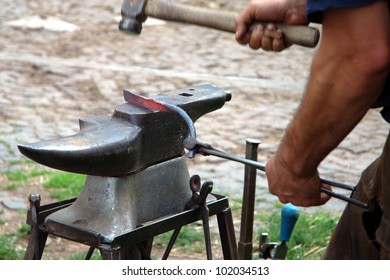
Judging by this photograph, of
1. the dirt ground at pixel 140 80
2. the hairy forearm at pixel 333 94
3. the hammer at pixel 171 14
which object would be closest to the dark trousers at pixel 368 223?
the hairy forearm at pixel 333 94

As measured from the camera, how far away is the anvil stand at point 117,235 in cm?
271

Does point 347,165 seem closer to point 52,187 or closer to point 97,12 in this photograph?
point 52,187

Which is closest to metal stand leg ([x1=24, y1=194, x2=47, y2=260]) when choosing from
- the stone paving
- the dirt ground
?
the dirt ground

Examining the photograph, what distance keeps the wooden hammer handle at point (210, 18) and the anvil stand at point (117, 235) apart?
660mm

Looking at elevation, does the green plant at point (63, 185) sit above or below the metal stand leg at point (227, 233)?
below

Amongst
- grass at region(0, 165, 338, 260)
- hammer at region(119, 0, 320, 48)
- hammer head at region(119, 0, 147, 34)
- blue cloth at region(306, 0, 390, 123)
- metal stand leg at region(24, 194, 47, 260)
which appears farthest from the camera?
grass at region(0, 165, 338, 260)

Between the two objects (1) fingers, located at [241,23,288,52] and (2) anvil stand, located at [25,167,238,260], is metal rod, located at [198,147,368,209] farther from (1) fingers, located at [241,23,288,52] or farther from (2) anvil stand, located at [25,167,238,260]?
(1) fingers, located at [241,23,288,52]

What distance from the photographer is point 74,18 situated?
10453 mm

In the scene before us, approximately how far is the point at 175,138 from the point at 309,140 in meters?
0.73

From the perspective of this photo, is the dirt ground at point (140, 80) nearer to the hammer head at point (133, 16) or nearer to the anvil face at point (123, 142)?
the hammer head at point (133, 16)

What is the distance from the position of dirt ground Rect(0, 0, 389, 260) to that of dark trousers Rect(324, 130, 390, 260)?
2241 mm

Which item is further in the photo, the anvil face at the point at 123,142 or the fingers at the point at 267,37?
the fingers at the point at 267,37

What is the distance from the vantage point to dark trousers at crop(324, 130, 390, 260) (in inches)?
104

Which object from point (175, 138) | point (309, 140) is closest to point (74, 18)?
point (175, 138)
